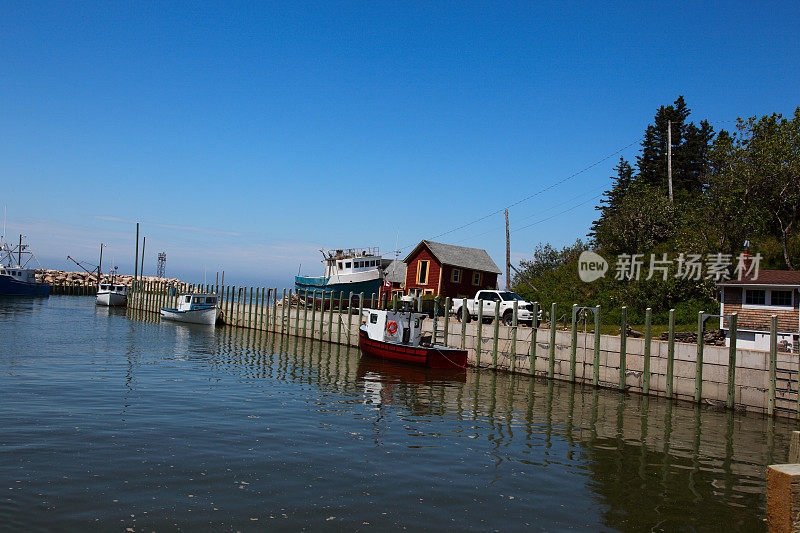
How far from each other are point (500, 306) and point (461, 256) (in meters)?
19.3

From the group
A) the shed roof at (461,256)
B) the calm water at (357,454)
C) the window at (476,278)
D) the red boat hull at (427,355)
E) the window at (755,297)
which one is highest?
the shed roof at (461,256)

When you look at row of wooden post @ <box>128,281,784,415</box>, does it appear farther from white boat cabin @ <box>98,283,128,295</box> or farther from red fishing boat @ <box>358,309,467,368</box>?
white boat cabin @ <box>98,283,128,295</box>

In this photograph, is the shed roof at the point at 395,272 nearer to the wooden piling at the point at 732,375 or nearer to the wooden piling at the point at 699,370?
the wooden piling at the point at 699,370

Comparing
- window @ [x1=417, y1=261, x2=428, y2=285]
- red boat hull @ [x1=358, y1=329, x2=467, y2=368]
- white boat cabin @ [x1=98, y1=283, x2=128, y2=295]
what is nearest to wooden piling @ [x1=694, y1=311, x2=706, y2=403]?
red boat hull @ [x1=358, y1=329, x2=467, y2=368]

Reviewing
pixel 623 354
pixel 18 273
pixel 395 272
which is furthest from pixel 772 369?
pixel 18 273

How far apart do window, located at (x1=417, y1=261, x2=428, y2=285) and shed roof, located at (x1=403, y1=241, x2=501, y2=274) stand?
4.89 ft

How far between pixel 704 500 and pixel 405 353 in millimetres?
20055

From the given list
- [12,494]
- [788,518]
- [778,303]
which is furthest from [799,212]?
[12,494]

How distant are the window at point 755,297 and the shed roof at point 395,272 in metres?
40.1

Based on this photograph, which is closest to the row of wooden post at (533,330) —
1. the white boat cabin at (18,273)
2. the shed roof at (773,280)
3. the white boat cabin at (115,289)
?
the shed roof at (773,280)

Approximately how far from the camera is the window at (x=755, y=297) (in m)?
26.3

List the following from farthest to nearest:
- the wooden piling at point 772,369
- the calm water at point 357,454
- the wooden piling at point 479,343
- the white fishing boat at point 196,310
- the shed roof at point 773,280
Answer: the white fishing boat at point 196,310 < the wooden piling at point 479,343 < the shed roof at point 773,280 < the wooden piling at point 772,369 < the calm water at point 357,454

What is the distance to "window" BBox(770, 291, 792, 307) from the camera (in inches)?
1010

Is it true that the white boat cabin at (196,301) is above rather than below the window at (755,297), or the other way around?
below
